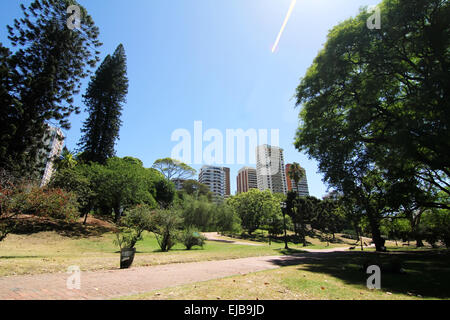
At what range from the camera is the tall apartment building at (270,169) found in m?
115

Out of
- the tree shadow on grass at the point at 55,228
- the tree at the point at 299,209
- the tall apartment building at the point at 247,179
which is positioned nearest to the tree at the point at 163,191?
the tree shadow on grass at the point at 55,228

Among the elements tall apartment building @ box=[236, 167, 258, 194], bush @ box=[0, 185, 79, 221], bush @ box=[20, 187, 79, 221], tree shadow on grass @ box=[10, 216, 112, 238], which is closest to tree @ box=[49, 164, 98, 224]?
tree shadow on grass @ box=[10, 216, 112, 238]

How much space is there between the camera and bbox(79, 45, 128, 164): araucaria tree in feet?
108

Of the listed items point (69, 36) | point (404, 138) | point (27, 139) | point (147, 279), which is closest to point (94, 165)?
point (27, 139)

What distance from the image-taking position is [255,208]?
4825cm

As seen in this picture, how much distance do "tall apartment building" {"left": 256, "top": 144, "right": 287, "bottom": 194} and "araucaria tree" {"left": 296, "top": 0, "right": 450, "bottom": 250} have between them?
97460 mm

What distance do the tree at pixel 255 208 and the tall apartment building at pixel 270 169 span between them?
64610mm

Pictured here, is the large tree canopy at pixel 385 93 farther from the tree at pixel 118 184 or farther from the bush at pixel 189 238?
the tree at pixel 118 184

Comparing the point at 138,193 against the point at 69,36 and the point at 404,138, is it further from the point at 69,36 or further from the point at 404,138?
the point at 404,138

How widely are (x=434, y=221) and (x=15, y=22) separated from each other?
5495 centimetres

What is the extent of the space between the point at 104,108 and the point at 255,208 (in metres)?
37.5
